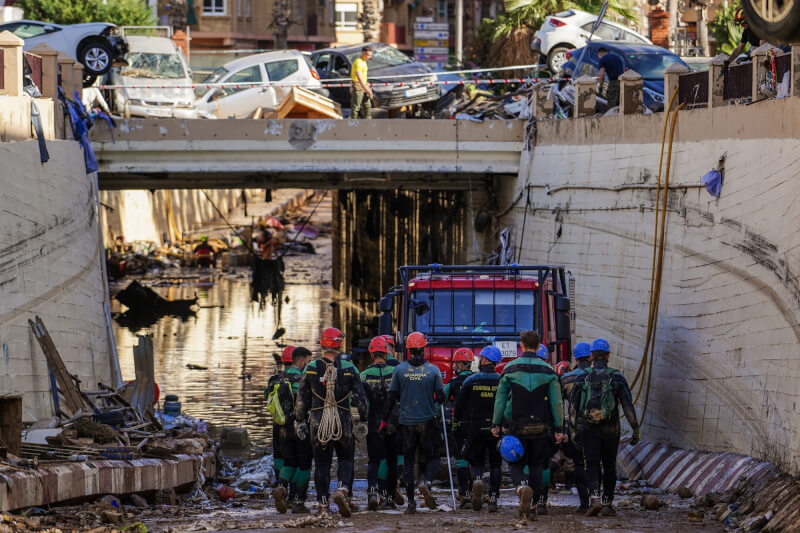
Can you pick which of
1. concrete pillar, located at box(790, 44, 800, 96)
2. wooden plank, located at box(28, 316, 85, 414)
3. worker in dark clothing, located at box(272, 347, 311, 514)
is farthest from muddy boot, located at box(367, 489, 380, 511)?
concrete pillar, located at box(790, 44, 800, 96)

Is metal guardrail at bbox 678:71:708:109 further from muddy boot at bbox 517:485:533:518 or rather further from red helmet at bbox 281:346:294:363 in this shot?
muddy boot at bbox 517:485:533:518

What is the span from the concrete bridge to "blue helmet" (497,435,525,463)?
15.7 metres

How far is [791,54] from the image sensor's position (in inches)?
564

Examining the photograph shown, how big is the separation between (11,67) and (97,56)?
9851 mm

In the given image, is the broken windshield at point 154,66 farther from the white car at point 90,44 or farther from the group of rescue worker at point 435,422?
the group of rescue worker at point 435,422

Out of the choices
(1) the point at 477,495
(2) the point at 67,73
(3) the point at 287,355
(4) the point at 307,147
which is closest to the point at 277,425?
(3) the point at 287,355

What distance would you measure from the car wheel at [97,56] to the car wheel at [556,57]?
10.0 meters

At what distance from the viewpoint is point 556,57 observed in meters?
31.0

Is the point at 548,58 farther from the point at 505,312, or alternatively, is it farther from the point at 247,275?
the point at 247,275

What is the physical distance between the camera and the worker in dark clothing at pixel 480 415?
12.7 m

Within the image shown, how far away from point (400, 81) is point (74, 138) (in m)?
10.4

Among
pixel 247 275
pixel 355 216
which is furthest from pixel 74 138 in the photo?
pixel 247 275

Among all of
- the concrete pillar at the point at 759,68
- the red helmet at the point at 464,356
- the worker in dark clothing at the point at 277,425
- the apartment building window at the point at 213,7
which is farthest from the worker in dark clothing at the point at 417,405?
the apartment building window at the point at 213,7

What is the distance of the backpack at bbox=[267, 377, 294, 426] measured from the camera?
13.0 m
